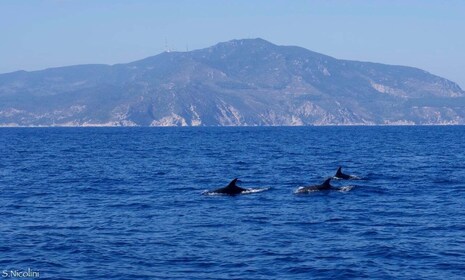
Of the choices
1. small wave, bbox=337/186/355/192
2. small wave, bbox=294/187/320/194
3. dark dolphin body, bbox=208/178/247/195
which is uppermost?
dark dolphin body, bbox=208/178/247/195

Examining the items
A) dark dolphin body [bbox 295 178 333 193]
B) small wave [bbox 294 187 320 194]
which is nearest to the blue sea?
small wave [bbox 294 187 320 194]

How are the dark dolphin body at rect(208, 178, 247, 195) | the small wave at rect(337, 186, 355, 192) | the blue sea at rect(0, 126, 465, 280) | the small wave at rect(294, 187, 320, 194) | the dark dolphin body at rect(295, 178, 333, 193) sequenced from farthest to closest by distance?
the small wave at rect(337, 186, 355, 192) < the dark dolphin body at rect(295, 178, 333, 193) < the small wave at rect(294, 187, 320, 194) < the dark dolphin body at rect(208, 178, 247, 195) < the blue sea at rect(0, 126, 465, 280)

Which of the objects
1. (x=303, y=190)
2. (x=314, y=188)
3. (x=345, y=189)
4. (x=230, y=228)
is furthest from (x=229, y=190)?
(x=230, y=228)

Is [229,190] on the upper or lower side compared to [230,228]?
upper

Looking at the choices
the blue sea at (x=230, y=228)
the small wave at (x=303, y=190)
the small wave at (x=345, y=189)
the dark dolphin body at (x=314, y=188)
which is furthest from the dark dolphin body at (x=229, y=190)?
the small wave at (x=345, y=189)

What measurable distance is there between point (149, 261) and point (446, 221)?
61.4 ft

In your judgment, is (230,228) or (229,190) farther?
(229,190)

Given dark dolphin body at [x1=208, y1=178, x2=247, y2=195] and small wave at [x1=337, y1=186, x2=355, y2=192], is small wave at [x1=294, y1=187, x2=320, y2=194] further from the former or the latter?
dark dolphin body at [x1=208, y1=178, x2=247, y2=195]

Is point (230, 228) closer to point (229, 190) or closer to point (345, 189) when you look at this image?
point (229, 190)

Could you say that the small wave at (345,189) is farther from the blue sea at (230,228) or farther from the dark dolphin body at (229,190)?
the dark dolphin body at (229,190)

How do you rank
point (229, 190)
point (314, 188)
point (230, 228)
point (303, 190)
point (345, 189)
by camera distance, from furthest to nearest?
point (345, 189)
point (314, 188)
point (303, 190)
point (229, 190)
point (230, 228)

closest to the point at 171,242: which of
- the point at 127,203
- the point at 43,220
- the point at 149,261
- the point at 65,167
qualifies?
the point at 149,261

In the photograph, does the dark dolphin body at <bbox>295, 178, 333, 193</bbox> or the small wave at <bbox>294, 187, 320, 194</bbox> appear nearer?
the small wave at <bbox>294, 187, 320, 194</bbox>

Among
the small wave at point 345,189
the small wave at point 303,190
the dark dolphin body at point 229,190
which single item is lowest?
the small wave at point 345,189
